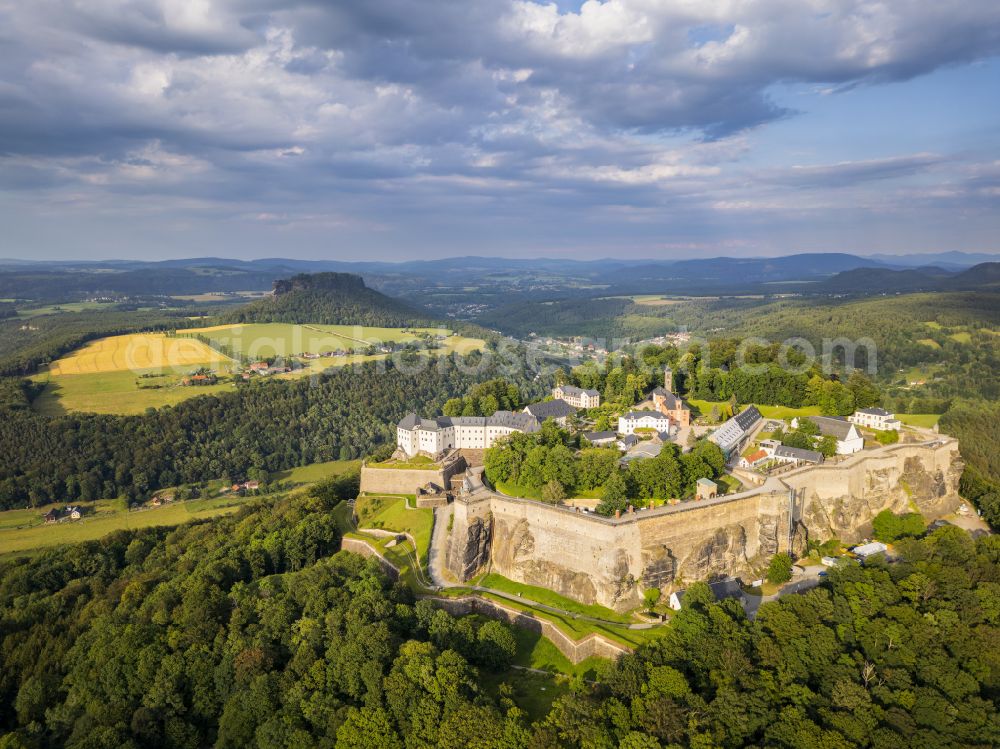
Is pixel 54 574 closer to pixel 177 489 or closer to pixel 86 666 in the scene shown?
pixel 86 666

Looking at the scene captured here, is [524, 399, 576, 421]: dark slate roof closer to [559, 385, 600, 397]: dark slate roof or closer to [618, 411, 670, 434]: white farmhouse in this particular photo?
[559, 385, 600, 397]: dark slate roof

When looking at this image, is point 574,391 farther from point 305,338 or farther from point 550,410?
point 305,338

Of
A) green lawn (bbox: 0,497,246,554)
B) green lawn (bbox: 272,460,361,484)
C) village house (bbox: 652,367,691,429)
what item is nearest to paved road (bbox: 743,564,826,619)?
village house (bbox: 652,367,691,429)

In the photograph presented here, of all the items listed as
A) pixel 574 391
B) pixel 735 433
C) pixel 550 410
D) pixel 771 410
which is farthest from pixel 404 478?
pixel 771 410

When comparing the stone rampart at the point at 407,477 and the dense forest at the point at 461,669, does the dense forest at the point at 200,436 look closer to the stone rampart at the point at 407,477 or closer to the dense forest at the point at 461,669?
the dense forest at the point at 461,669

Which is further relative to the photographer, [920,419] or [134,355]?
[134,355]

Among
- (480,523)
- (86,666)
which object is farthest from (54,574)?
(480,523)
